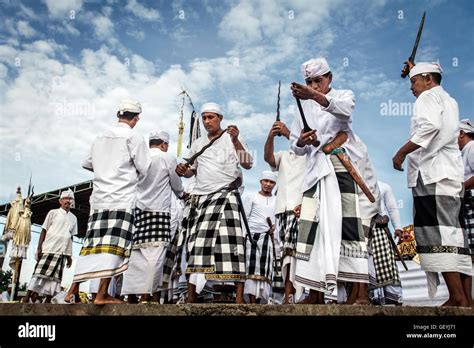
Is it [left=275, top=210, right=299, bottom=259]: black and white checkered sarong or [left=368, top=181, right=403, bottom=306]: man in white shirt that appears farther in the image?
[left=368, top=181, right=403, bottom=306]: man in white shirt

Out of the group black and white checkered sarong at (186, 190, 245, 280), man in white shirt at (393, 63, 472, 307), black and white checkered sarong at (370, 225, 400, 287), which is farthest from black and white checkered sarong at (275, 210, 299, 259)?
black and white checkered sarong at (370, 225, 400, 287)

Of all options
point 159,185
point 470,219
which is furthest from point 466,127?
point 159,185

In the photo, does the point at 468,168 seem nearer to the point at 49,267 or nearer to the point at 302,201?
the point at 302,201

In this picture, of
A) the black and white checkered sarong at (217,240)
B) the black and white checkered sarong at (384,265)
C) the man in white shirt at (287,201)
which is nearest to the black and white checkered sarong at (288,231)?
the man in white shirt at (287,201)

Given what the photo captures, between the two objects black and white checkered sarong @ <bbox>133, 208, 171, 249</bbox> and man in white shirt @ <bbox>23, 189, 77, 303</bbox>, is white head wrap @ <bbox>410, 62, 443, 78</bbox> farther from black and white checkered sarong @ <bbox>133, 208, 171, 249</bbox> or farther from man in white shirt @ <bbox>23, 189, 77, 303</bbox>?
man in white shirt @ <bbox>23, 189, 77, 303</bbox>

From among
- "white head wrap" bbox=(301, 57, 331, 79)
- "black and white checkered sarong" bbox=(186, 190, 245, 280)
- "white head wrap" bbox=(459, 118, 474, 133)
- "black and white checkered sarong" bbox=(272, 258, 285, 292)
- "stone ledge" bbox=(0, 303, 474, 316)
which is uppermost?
"white head wrap" bbox=(301, 57, 331, 79)

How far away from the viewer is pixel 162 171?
5879 mm

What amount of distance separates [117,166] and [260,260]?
2.88 m

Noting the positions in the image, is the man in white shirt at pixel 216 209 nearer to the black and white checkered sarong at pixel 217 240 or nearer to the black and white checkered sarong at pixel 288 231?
the black and white checkered sarong at pixel 217 240

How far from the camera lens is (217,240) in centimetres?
486

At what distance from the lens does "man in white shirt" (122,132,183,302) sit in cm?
555

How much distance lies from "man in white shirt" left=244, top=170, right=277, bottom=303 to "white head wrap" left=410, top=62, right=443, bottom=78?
3.01 m
